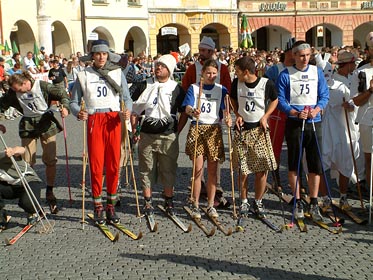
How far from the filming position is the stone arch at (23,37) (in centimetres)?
3228

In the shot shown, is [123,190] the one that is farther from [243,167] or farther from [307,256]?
[307,256]

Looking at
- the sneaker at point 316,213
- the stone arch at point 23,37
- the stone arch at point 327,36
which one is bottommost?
the sneaker at point 316,213

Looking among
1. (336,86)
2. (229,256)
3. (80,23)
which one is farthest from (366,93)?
(80,23)

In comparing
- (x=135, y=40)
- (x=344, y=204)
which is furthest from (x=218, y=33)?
(x=344, y=204)

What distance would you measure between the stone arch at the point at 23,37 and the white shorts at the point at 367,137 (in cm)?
2711

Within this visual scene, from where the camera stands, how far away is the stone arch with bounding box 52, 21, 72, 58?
35287mm

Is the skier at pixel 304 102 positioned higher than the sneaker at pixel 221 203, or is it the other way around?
the skier at pixel 304 102

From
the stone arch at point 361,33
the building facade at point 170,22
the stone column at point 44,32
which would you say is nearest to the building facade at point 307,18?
the building facade at point 170,22

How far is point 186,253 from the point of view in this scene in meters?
6.03

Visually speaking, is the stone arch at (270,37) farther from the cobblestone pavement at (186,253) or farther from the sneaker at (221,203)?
the cobblestone pavement at (186,253)

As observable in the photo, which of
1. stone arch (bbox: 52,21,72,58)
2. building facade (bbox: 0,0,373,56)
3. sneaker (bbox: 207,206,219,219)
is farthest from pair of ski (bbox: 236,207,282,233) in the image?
stone arch (bbox: 52,21,72,58)

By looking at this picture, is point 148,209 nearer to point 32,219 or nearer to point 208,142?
point 208,142

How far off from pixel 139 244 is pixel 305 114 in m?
2.27

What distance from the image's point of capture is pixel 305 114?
680 cm
